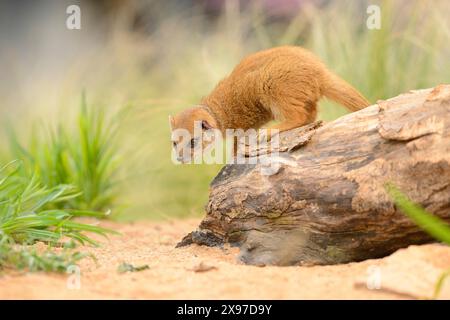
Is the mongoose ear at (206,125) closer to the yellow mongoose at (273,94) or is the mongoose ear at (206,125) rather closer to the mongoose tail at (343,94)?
the yellow mongoose at (273,94)

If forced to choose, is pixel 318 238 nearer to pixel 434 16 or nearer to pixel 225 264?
pixel 225 264

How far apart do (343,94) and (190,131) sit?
3.61ft

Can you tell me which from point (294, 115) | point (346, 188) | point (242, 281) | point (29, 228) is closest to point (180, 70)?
point (294, 115)

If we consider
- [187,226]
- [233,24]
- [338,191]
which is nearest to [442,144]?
[338,191]

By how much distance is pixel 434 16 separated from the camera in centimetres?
529

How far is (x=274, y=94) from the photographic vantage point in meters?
4.21

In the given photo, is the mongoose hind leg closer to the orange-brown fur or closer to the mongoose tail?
the orange-brown fur

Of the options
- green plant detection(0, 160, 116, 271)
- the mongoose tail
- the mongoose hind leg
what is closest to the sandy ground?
green plant detection(0, 160, 116, 271)

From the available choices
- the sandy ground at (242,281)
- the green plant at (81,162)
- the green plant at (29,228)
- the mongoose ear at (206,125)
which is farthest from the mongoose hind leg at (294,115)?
the green plant at (81,162)

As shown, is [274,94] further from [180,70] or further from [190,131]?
[180,70]

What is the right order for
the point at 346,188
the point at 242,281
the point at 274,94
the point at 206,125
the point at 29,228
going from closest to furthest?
the point at 242,281
the point at 346,188
the point at 29,228
the point at 274,94
the point at 206,125

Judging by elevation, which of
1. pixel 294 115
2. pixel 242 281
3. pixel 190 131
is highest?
pixel 294 115

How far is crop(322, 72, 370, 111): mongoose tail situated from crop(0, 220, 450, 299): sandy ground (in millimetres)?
1389
